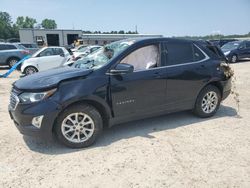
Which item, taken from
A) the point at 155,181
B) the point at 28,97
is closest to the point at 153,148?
the point at 155,181

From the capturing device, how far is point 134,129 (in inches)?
183

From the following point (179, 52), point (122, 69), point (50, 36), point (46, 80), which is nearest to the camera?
point (46, 80)

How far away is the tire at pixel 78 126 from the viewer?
3.77 metres

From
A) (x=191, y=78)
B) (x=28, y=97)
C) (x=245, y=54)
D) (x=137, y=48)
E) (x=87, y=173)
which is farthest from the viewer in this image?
(x=245, y=54)

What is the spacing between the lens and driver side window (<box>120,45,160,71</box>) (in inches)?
169

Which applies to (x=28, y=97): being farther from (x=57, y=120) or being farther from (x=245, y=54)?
(x=245, y=54)

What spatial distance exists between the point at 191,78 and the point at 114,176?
103 inches

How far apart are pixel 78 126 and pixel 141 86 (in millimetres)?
1291

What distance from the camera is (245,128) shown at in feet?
15.2

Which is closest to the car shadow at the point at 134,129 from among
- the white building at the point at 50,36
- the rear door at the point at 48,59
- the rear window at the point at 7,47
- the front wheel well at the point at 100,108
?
the front wheel well at the point at 100,108

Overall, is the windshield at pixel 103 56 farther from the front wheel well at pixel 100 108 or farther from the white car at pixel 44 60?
the white car at pixel 44 60

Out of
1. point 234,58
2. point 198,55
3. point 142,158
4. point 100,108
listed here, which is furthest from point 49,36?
point 142,158

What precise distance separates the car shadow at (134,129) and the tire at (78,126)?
0.47 feet

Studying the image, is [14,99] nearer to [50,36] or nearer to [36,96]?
[36,96]
